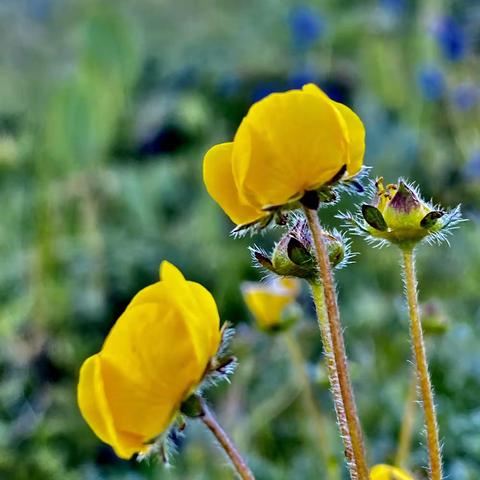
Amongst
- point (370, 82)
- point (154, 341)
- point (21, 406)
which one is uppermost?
point (154, 341)

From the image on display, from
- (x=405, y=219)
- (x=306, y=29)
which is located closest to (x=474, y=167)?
(x=306, y=29)

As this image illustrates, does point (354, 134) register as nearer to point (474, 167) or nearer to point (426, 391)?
point (426, 391)

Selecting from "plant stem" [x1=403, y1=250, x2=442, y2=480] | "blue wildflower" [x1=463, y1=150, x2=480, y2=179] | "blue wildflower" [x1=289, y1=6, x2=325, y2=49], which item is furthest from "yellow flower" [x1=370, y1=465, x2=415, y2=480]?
"blue wildflower" [x1=289, y1=6, x2=325, y2=49]

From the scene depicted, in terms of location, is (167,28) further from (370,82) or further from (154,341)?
(154,341)

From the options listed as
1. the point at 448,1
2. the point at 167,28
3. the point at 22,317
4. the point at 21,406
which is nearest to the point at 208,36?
the point at 167,28

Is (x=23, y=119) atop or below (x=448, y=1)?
below

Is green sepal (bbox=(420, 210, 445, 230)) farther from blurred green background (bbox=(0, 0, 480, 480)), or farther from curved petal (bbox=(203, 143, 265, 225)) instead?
blurred green background (bbox=(0, 0, 480, 480))

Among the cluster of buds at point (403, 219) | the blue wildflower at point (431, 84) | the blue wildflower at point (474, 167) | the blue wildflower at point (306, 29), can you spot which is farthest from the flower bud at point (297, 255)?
the blue wildflower at point (306, 29)
